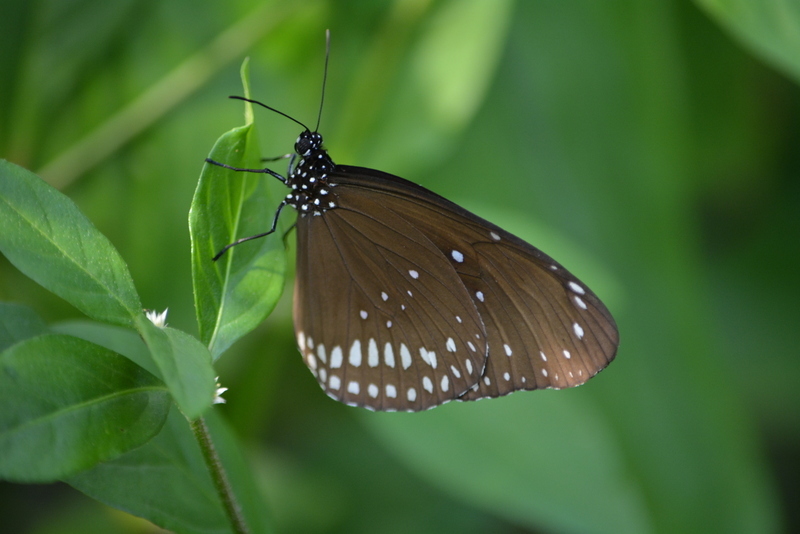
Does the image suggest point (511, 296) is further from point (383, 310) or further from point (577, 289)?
point (383, 310)

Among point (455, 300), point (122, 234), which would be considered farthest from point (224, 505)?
point (122, 234)

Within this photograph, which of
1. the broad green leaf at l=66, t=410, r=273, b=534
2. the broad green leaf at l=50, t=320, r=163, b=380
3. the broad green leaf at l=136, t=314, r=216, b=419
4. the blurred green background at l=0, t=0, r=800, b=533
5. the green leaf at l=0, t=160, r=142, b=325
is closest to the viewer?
the broad green leaf at l=136, t=314, r=216, b=419

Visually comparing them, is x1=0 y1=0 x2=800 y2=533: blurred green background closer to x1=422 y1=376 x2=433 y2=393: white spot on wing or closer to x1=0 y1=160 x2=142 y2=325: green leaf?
x1=422 y1=376 x2=433 y2=393: white spot on wing

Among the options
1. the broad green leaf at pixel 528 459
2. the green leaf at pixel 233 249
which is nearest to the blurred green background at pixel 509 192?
the broad green leaf at pixel 528 459

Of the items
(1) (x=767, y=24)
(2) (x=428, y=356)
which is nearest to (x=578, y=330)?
(2) (x=428, y=356)

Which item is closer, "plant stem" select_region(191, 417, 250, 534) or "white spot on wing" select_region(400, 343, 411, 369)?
"plant stem" select_region(191, 417, 250, 534)

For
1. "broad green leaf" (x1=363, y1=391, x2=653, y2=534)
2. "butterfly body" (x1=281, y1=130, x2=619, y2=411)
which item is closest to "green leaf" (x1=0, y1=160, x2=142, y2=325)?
"butterfly body" (x1=281, y1=130, x2=619, y2=411)

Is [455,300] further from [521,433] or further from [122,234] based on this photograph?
[122,234]
